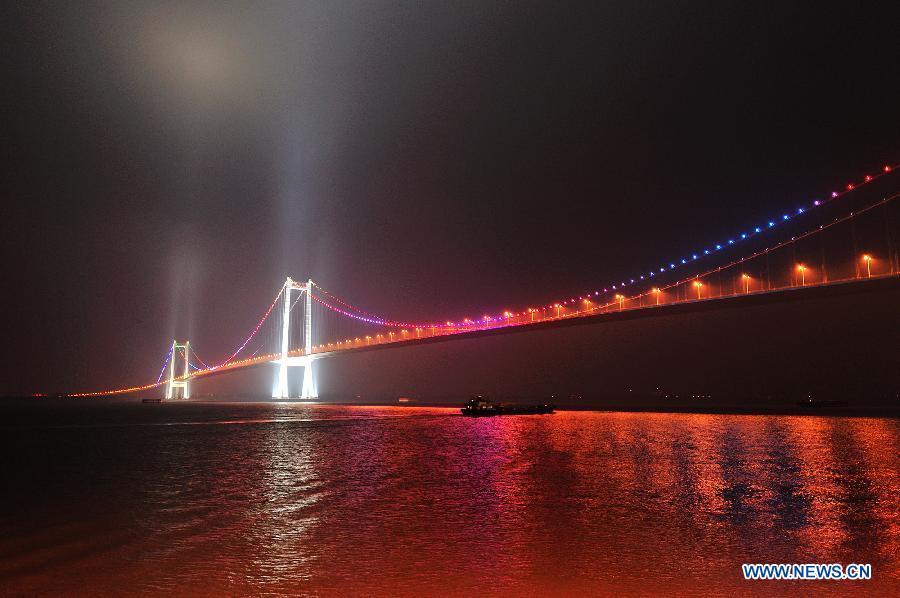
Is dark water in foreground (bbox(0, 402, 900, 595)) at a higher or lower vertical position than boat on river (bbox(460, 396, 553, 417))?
lower

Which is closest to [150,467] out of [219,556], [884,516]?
[219,556]

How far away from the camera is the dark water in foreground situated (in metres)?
6.15

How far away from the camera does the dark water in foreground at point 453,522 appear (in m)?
6.15

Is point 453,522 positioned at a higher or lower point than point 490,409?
lower

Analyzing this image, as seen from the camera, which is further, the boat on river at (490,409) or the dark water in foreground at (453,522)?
the boat on river at (490,409)

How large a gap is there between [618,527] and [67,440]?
2872 cm

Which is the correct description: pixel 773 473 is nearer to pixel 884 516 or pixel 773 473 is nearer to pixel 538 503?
pixel 884 516

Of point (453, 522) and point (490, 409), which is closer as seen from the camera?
point (453, 522)

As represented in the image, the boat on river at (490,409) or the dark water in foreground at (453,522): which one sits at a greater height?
the boat on river at (490,409)

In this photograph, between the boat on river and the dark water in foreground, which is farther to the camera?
the boat on river

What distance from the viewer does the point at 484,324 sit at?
59.8 m

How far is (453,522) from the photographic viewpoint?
888cm

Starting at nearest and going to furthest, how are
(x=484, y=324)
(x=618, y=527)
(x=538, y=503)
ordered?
1. (x=618, y=527)
2. (x=538, y=503)
3. (x=484, y=324)

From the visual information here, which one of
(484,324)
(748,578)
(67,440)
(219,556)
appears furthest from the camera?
(484,324)
